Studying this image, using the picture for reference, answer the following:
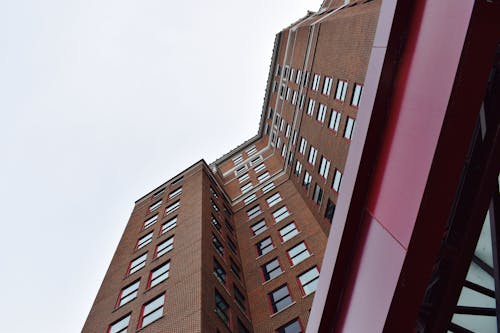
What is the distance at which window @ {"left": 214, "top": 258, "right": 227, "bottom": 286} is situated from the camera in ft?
89.4

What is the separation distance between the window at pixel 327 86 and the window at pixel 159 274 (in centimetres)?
1559

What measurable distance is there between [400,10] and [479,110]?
2.54 meters

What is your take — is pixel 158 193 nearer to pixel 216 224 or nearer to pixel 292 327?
pixel 216 224

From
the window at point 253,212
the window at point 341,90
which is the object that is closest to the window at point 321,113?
the window at point 341,90

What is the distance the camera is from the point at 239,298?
1109 inches

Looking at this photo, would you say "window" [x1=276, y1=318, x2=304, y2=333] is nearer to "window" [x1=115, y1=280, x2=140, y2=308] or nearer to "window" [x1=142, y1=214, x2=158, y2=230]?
"window" [x1=115, y1=280, x2=140, y2=308]

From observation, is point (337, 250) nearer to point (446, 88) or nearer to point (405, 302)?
point (405, 302)

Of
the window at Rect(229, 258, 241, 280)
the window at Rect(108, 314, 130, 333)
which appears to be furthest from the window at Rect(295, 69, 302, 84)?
the window at Rect(108, 314, 130, 333)

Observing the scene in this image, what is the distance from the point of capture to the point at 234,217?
4422 centimetres

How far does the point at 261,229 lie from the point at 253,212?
185 inches

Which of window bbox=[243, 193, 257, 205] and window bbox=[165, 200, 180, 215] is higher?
window bbox=[243, 193, 257, 205]

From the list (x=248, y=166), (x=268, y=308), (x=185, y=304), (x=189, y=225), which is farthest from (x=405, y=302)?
(x=248, y=166)

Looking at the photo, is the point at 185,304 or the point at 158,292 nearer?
the point at 185,304

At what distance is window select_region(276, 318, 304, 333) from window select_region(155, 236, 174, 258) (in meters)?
8.79
